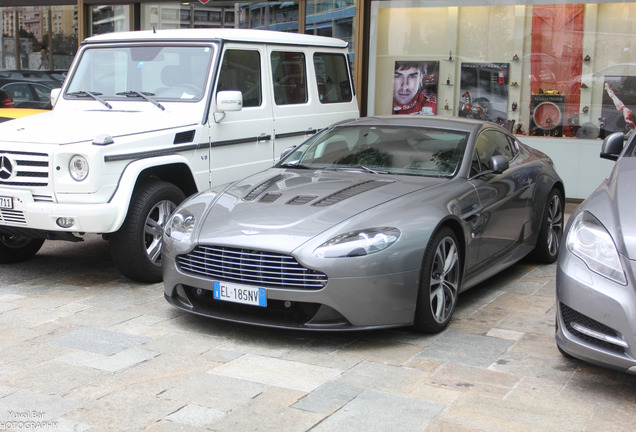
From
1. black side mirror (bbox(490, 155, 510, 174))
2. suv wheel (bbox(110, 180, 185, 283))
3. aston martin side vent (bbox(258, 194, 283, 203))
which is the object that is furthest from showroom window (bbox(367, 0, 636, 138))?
aston martin side vent (bbox(258, 194, 283, 203))

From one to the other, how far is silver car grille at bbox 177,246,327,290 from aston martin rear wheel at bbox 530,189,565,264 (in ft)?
10.6

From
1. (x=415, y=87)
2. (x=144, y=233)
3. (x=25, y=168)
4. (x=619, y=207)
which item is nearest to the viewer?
(x=619, y=207)

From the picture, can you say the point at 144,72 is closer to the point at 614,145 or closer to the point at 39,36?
the point at 614,145

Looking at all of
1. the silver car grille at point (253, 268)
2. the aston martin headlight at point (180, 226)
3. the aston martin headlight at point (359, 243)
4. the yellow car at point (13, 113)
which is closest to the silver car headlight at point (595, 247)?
the aston martin headlight at point (359, 243)

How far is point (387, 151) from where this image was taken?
6.39 m

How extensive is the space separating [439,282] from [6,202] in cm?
347

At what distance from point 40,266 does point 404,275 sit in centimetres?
392

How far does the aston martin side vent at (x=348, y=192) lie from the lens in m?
5.41

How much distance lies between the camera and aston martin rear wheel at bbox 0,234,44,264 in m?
7.32

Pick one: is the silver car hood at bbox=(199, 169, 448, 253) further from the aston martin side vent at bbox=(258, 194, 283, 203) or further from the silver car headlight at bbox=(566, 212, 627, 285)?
the silver car headlight at bbox=(566, 212, 627, 285)

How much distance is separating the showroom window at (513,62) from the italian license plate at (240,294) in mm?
7524

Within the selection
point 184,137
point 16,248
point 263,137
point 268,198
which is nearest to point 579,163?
point 263,137

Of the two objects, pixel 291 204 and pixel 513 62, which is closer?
pixel 291 204

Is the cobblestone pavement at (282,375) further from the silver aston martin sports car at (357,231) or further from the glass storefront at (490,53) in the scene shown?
the glass storefront at (490,53)
